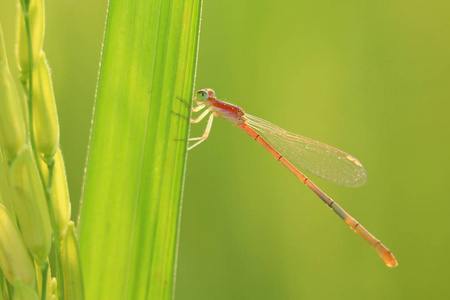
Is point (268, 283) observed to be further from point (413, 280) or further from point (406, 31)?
point (406, 31)

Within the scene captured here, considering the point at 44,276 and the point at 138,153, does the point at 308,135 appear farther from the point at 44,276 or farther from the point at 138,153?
the point at 44,276

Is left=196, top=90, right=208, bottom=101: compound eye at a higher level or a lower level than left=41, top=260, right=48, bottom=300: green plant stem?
higher

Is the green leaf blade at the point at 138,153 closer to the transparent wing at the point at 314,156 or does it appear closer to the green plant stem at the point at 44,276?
the green plant stem at the point at 44,276

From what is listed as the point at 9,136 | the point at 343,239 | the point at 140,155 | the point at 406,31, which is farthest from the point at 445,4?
the point at 9,136

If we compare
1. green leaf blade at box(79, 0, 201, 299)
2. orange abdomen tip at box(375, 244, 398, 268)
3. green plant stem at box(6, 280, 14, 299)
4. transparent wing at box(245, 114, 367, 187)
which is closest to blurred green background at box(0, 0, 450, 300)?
transparent wing at box(245, 114, 367, 187)

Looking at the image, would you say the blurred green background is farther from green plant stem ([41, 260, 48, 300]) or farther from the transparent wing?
green plant stem ([41, 260, 48, 300])

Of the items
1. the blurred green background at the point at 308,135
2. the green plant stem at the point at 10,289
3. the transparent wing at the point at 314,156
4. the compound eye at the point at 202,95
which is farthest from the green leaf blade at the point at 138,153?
the transparent wing at the point at 314,156

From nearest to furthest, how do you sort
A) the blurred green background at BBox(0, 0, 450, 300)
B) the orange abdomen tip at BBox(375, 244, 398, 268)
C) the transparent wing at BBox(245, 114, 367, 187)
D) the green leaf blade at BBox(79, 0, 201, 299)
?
the green leaf blade at BBox(79, 0, 201, 299) → the orange abdomen tip at BBox(375, 244, 398, 268) → the blurred green background at BBox(0, 0, 450, 300) → the transparent wing at BBox(245, 114, 367, 187)
